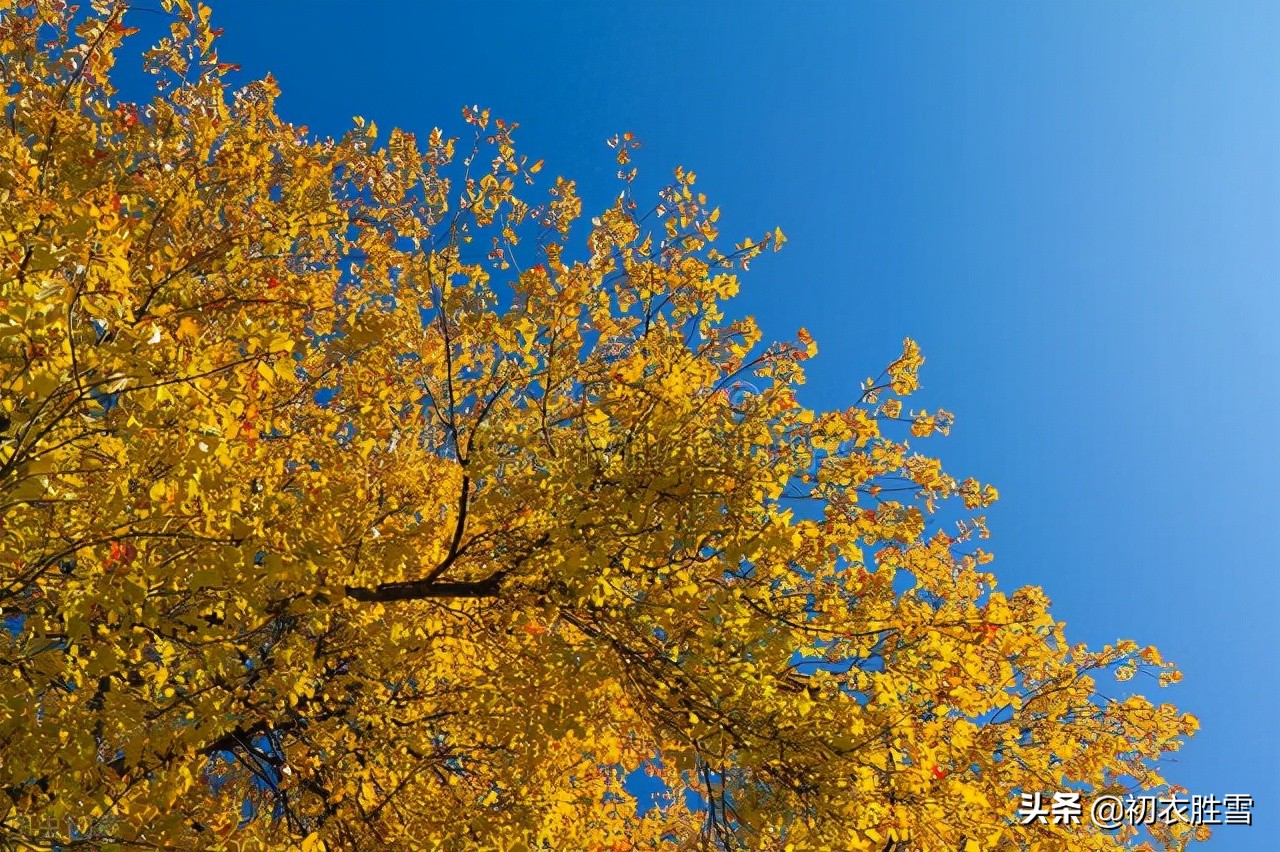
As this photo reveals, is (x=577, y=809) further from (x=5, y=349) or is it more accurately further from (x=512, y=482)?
(x=5, y=349)

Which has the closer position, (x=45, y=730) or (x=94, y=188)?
(x=45, y=730)

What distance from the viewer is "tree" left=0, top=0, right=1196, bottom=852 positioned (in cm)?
287

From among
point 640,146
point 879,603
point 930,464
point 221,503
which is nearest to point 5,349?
point 221,503

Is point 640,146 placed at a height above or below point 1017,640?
above

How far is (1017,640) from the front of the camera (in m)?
4.84

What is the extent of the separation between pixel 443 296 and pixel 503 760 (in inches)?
147

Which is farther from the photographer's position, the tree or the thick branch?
the thick branch

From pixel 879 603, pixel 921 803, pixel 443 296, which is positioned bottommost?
pixel 921 803

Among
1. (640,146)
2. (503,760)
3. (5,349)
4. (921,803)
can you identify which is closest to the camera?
(5,349)

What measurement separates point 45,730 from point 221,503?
1.00 m

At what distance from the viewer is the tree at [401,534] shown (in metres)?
2.87

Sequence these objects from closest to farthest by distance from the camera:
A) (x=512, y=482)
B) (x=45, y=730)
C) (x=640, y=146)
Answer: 1. (x=45, y=730)
2. (x=512, y=482)
3. (x=640, y=146)

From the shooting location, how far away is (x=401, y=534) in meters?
3.82

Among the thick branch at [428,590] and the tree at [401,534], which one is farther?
the thick branch at [428,590]
